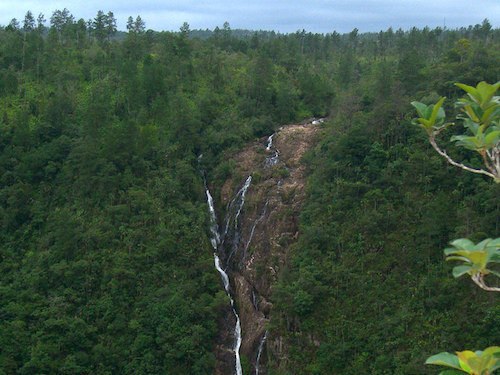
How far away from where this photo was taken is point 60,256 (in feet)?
74.9

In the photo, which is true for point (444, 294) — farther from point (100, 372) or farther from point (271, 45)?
point (271, 45)

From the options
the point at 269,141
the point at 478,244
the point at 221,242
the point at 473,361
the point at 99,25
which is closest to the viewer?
the point at 473,361

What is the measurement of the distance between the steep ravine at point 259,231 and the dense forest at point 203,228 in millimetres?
903

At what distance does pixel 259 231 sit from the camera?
24.3 meters

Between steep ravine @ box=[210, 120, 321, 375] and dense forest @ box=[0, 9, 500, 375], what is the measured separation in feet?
2.96

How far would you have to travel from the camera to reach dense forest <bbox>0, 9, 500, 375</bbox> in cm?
1805

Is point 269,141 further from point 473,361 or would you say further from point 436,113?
point 473,361

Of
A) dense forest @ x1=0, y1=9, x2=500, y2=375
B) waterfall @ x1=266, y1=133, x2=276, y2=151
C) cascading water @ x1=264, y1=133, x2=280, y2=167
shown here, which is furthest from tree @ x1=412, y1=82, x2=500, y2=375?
waterfall @ x1=266, y1=133, x2=276, y2=151

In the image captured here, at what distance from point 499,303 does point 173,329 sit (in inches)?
495

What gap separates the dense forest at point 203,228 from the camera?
1805 centimetres

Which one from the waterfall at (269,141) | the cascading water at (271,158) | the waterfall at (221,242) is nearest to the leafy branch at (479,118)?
the waterfall at (221,242)

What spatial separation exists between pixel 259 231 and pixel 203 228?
2941 mm

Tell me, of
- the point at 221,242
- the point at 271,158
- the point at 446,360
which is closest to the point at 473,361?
the point at 446,360

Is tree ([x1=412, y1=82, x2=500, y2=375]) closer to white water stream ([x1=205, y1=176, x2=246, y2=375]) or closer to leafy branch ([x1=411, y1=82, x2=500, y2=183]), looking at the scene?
leafy branch ([x1=411, y1=82, x2=500, y2=183])
